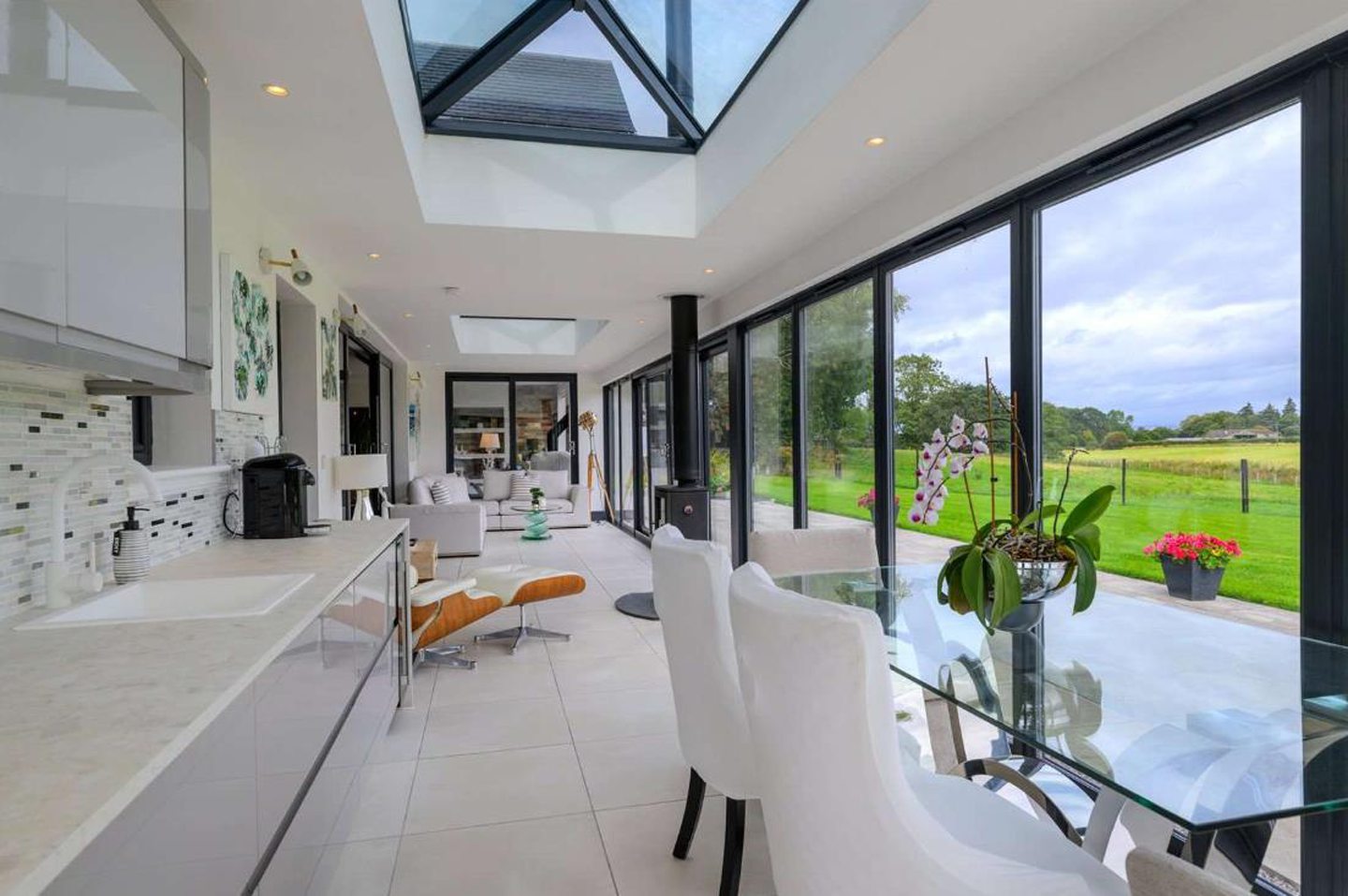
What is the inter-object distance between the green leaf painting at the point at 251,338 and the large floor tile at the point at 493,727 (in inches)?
67.1

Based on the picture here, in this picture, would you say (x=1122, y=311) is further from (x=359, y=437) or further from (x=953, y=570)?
(x=359, y=437)

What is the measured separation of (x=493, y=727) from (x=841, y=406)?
267cm

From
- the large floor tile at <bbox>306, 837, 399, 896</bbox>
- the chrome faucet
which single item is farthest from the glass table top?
the chrome faucet

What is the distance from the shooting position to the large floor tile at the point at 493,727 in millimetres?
2959

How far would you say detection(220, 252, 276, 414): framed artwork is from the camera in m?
2.97

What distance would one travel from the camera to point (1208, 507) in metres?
2.18

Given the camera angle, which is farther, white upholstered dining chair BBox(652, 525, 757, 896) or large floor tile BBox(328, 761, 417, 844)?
large floor tile BBox(328, 761, 417, 844)

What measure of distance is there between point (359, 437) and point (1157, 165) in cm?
777

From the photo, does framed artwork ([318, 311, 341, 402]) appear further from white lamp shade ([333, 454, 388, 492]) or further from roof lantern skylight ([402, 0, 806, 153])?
roof lantern skylight ([402, 0, 806, 153])

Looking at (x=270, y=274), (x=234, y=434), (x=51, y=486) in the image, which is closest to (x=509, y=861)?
(x=51, y=486)

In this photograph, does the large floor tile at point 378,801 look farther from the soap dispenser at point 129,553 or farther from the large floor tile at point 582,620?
the large floor tile at point 582,620

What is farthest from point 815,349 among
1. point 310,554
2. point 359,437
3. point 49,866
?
point 359,437

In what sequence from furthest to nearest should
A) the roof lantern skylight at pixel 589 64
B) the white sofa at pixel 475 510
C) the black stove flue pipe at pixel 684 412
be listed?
→ the white sofa at pixel 475 510 → the black stove flue pipe at pixel 684 412 → the roof lantern skylight at pixel 589 64

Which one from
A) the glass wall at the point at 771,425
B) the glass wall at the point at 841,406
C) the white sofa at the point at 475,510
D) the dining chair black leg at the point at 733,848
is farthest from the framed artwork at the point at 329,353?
the dining chair black leg at the point at 733,848
